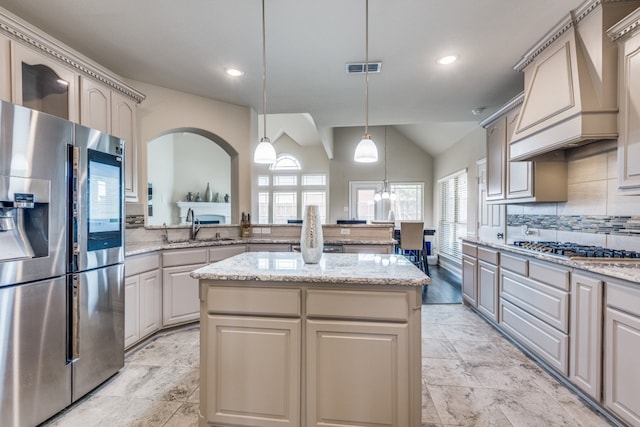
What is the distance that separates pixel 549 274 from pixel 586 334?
448mm

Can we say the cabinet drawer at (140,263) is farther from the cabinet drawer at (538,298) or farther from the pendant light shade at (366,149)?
the cabinet drawer at (538,298)

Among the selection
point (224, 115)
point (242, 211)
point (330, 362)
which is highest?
point (224, 115)

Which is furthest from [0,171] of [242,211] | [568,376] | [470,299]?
[470,299]

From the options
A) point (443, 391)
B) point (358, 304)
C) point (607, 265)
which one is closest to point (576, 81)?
point (607, 265)

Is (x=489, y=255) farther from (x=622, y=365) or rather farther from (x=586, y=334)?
(x=622, y=365)

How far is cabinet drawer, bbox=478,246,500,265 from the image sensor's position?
2.91 metres

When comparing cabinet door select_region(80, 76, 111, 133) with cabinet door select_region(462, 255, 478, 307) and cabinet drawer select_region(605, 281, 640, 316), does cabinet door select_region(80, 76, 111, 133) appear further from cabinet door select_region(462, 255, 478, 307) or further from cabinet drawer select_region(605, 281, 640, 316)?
cabinet door select_region(462, 255, 478, 307)

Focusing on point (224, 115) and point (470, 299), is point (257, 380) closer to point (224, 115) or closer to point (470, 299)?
point (470, 299)

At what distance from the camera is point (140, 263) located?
2.56 metres

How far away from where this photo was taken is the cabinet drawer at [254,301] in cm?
149

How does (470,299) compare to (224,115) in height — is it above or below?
below

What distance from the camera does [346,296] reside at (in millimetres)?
1446

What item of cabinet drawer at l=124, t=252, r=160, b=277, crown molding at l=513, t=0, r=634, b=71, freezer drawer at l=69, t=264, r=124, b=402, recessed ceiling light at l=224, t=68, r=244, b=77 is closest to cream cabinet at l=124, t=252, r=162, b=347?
cabinet drawer at l=124, t=252, r=160, b=277

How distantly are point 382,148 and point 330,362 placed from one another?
287 inches
